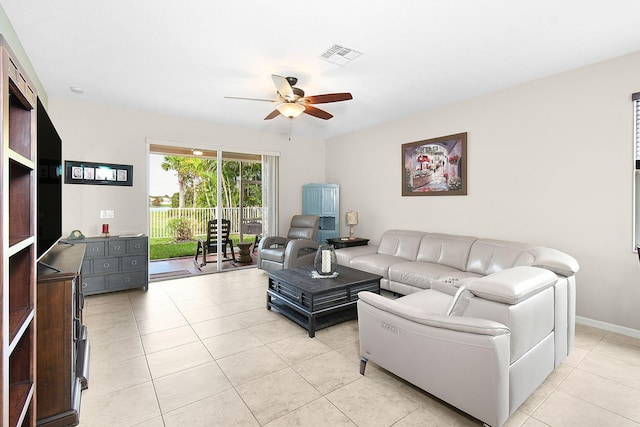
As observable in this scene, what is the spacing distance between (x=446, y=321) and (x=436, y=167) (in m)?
3.39

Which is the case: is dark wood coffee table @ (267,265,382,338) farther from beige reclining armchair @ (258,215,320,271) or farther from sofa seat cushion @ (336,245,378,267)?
beige reclining armchair @ (258,215,320,271)

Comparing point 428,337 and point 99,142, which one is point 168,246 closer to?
point 99,142

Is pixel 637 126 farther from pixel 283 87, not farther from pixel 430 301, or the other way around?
pixel 283 87

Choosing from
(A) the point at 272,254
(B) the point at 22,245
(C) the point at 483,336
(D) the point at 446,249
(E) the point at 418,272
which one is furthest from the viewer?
(A) the point at 272,254

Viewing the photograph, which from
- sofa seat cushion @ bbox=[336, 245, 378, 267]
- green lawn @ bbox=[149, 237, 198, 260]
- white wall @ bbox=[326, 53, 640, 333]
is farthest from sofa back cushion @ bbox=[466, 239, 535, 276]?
green lawn @ bbox=[149, 237, 198, 260]

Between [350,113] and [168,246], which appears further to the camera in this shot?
[168,246]

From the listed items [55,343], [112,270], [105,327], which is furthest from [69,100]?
[55,343]

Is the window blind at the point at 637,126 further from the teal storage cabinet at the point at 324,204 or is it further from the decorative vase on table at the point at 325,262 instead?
the teal storage cabinet at the point at 324,204

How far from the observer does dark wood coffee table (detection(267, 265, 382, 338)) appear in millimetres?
3008

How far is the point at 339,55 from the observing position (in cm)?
299

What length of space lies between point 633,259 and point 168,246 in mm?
8518

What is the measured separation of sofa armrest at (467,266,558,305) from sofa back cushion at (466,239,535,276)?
142cm

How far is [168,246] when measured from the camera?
795 cm

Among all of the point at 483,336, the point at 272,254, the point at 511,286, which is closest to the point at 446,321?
the point at 483,336
